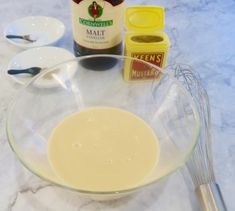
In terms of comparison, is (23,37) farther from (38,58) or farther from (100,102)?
(100,102)

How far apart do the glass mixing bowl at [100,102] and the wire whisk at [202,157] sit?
36mm

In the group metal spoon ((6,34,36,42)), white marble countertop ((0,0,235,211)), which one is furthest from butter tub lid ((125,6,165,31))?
metal spoon ((6,34,36,42))

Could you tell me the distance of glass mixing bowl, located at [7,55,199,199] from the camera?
1.69 feet

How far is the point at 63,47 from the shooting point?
2.48ft

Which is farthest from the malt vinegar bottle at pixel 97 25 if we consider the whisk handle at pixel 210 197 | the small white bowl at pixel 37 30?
the whisk handle at pixel 210 197

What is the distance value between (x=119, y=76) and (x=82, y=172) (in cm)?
24

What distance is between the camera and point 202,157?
0.53 meters

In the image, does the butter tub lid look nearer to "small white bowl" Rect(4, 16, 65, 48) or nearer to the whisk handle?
"small white bowl" Rect(4, 16, 65, 48)

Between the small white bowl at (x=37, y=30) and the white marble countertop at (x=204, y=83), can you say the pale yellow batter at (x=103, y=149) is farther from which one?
the small white bowl at (x=37, y=30)

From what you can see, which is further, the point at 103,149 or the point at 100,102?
the point at 100,102

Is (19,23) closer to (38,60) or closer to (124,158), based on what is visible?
(38,60)

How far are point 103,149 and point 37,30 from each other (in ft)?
1.22

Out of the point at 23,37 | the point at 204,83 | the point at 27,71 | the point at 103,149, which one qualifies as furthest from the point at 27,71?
the point at 204,83

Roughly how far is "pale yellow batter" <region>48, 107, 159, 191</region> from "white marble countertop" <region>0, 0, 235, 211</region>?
0.03 metres
